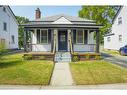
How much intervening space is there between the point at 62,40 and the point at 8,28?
11912 millimetres

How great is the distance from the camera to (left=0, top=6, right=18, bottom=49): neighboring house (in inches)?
1170

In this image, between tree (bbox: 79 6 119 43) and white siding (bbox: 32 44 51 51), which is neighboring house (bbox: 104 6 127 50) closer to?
tree (bbox: 79 6 119 43)

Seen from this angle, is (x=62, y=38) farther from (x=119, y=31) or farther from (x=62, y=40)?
(x=119, y=31)

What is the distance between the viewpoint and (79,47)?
2256 cm

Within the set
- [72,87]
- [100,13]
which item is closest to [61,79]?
[72,87]

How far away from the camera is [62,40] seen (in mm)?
23438

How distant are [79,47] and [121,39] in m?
9.37

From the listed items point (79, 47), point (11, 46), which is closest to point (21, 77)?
point (79, 47)

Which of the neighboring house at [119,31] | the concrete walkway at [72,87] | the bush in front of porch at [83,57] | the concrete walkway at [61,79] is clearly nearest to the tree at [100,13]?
the neighboring house at [119,31]

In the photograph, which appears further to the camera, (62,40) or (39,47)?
(62,40)

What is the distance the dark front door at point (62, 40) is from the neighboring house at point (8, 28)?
820cm

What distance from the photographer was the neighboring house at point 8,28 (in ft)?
97.5

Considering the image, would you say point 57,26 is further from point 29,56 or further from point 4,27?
point 4,27
